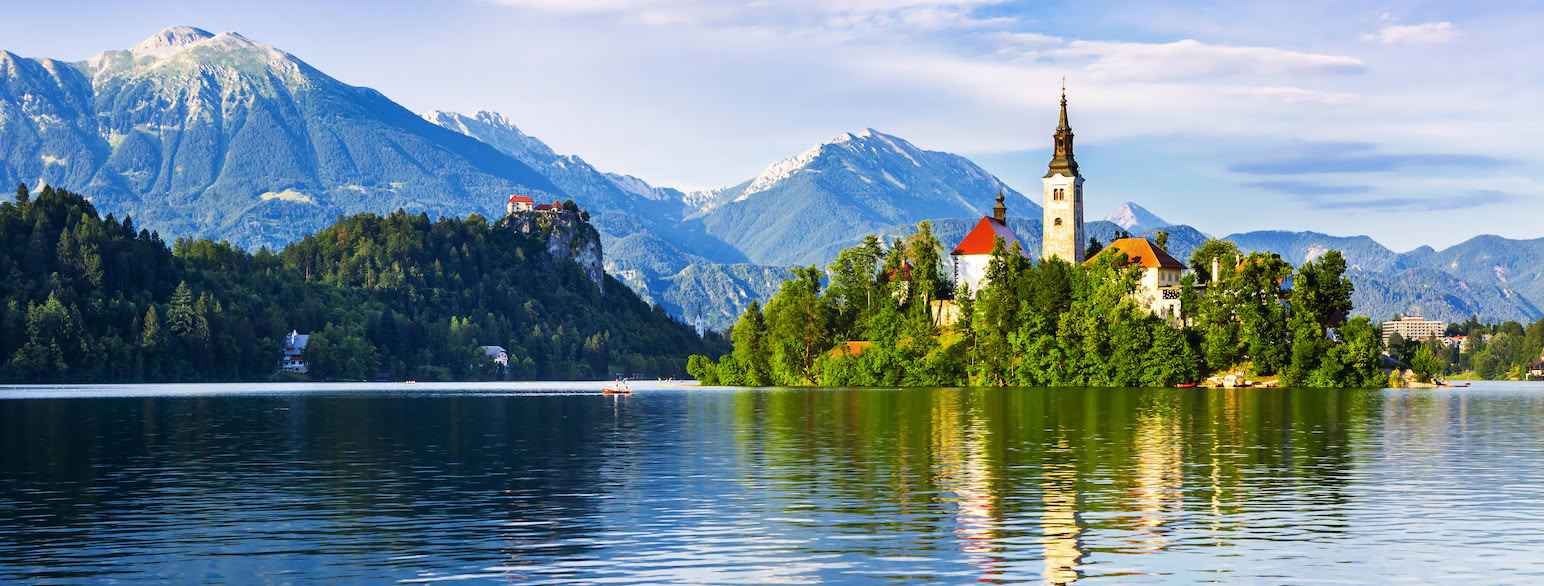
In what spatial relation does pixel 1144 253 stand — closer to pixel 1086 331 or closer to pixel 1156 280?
pixel 1156 280

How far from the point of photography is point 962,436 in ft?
242

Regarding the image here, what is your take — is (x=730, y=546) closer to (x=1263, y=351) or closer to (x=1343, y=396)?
(x=1343, y=396)

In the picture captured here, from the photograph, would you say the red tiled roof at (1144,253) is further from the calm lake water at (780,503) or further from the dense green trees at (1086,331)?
the calm lake water at (780,503)

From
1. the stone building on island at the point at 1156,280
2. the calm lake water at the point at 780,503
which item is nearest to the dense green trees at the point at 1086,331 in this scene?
the stone building on island at the point at 1156,280

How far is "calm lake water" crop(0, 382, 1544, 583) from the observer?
1217 inches

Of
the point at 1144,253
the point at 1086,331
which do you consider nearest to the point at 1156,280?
the point at 1144,253

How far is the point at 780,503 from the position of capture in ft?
139

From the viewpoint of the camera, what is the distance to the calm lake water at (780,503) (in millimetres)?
30906

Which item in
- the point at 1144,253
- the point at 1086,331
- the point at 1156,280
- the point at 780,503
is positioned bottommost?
the point at 780,503

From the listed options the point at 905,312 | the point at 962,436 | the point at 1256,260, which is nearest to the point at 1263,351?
the point at 1256,260

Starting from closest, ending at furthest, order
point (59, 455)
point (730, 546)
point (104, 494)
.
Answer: point (730, 546), point (104, 494), point (59, 455)

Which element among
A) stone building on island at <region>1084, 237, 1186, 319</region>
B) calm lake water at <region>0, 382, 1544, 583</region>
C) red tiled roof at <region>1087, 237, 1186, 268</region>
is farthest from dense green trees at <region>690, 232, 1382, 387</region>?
calm lake water at <region>0, 382, 1544, 583</region>

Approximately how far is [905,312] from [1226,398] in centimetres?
7086

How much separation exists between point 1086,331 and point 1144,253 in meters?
20.8
